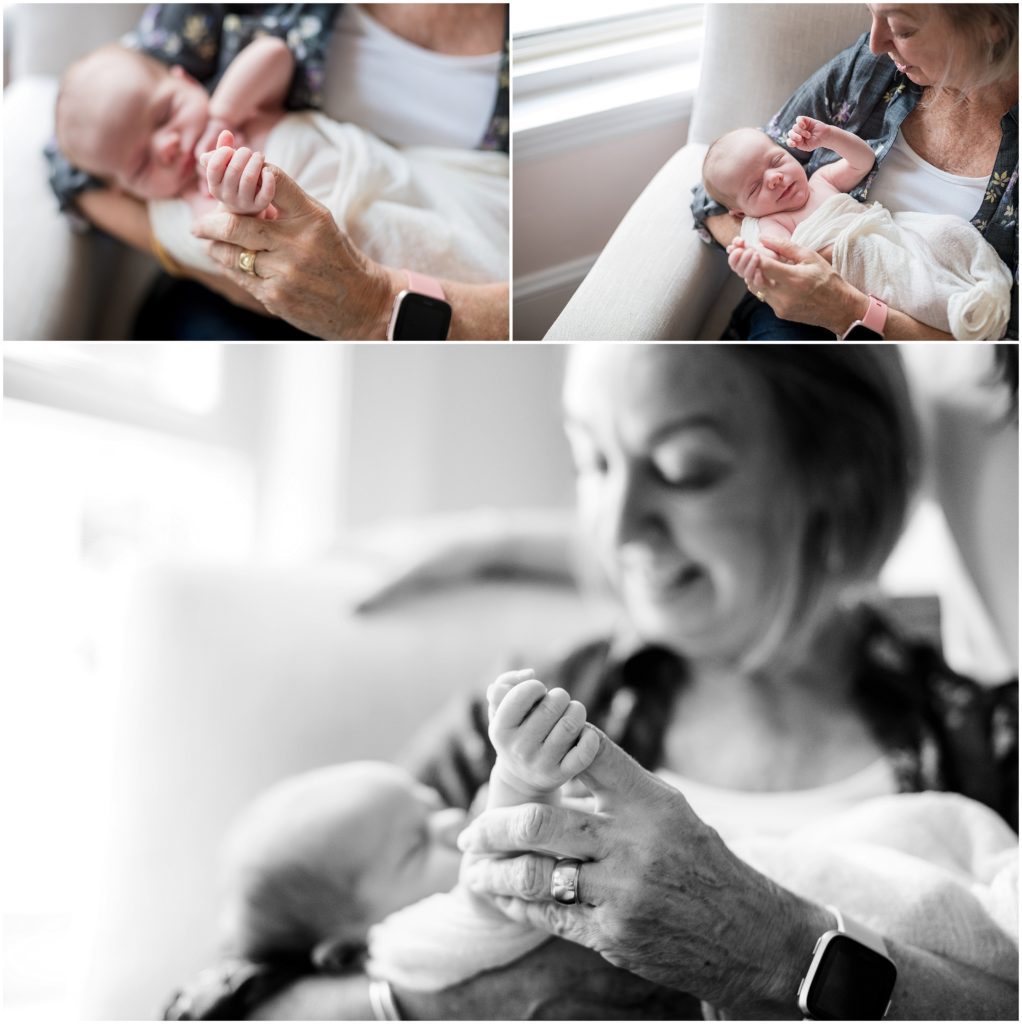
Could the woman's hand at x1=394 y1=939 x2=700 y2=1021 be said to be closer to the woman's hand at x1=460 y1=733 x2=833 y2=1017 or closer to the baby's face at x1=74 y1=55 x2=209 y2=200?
the woman's hand at x1=460 y1=733 x2=833 y2=1017

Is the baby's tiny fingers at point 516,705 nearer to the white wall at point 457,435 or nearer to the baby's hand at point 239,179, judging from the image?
the white wall at point 457,435

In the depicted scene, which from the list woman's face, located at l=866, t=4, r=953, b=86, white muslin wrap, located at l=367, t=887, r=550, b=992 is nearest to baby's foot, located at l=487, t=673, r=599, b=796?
white muslin wrap, located at l=367, t=887, r=550, b=992

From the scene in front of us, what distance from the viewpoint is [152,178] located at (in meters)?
1.31

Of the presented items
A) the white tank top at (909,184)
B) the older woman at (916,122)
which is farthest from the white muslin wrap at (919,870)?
the white tank top at (909,184)

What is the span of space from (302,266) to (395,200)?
17cm

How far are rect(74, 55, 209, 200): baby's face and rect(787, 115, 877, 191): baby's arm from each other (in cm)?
76

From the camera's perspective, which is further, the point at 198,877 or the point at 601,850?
the point at 198,877

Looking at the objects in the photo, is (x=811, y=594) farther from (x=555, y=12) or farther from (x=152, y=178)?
(x=152, y=178)

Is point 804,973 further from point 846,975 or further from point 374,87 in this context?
point 374,87

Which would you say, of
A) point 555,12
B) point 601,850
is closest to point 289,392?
point 555,12

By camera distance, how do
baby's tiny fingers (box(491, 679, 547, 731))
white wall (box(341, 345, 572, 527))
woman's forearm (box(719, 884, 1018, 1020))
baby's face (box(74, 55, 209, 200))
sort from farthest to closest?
white wall (box(341, 345, 572, 527)) → baby's face (box(74, 55, 209, 200)) → woman's forearm (box(719, 884, 1018, 1020)) → baby's tiny fingers (box(491, 679, 547, 731))

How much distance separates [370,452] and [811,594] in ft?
2.07

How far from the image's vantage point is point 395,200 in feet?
4.40

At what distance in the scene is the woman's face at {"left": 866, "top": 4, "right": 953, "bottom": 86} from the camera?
50.4 inches
